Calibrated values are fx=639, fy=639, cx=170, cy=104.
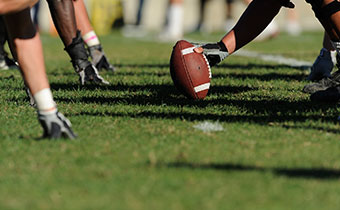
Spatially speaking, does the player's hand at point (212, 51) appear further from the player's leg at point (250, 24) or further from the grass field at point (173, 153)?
the grass field at point (173, 153)

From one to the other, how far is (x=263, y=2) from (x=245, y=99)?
28.8 inches

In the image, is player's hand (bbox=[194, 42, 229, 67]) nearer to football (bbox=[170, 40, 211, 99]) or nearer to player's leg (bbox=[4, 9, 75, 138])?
football (bbox=[170, 40, 211, 99])

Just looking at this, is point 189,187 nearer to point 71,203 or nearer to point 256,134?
point 71,203

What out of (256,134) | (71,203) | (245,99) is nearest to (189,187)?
(71,203)

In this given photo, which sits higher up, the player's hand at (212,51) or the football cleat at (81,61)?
the player's hand at (212,51)

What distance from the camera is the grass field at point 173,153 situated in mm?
2426

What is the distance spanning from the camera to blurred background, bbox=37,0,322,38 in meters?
21.5

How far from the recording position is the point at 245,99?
473cm

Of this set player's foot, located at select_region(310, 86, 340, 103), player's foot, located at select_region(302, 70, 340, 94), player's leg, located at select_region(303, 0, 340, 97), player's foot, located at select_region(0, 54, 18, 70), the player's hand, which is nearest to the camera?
player's leg, located at select_region(303, 0, 340, 97)

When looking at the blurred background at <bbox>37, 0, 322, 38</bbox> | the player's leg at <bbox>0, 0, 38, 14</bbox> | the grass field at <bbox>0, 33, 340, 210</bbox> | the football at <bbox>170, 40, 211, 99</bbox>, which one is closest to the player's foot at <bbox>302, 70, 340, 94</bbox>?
the grass field at <bbox>0, 33, 340, 210</bbox>

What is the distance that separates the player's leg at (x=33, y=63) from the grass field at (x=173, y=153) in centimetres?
10

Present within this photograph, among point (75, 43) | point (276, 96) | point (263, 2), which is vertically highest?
point (263, 2)

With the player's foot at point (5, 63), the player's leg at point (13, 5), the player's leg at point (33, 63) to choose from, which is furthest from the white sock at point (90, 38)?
the player's leg at point (13, 5)

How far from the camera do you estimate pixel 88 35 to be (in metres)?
6.60
